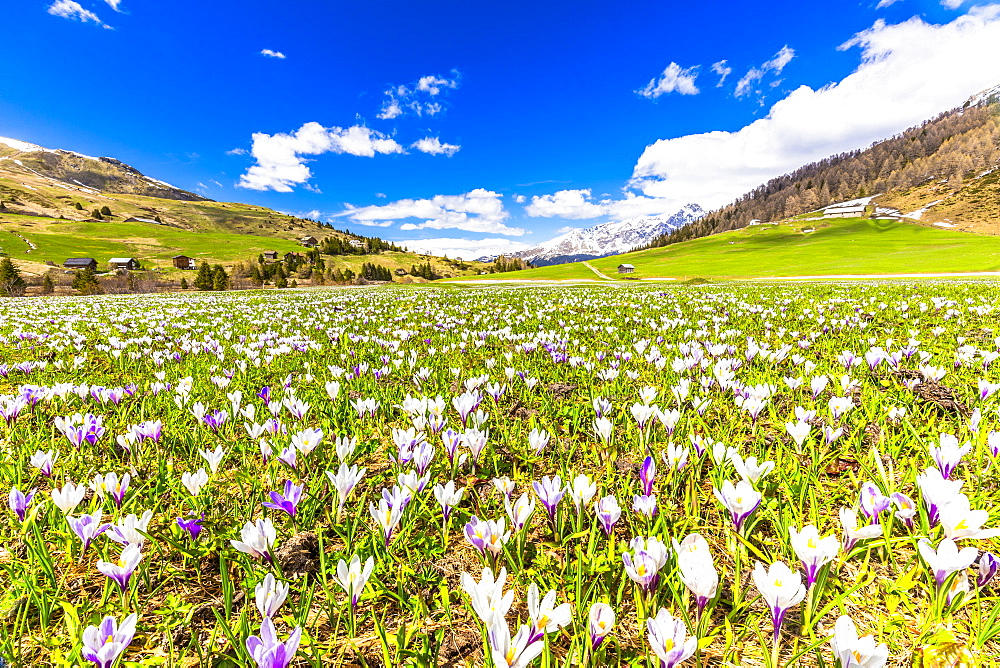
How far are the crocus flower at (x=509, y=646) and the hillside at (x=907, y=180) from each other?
6524 inches

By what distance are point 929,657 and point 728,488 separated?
2.46ft

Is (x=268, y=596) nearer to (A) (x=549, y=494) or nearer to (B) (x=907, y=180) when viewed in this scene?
(A) (x=549, y=494)

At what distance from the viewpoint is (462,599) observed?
5.49 feet

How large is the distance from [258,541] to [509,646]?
1.11 metres

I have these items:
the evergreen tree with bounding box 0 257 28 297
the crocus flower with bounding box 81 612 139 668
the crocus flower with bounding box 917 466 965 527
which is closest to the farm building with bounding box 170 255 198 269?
the evergreen tree with bounding box 0 257 28 297

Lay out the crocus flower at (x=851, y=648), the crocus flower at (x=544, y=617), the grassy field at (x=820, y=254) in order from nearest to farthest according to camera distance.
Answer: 1. the crocus flower at (x=851, y=648)
2. the crocus flower at (x=544, y=617)
3. the grassy field at (x=820, y=254)

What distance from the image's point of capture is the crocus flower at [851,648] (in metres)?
1.07

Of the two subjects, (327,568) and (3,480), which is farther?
(3,480)

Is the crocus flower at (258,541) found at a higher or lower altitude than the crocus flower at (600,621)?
higher

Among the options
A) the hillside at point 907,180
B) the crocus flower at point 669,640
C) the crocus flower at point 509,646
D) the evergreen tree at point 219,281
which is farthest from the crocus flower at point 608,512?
the hillside at point 907,180

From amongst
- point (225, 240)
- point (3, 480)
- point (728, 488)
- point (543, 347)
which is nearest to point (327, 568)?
point (728, 488)

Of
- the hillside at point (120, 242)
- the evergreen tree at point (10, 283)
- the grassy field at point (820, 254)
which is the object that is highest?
the hillside at point (120, 242)

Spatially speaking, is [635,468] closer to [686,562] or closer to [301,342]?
[686,562]

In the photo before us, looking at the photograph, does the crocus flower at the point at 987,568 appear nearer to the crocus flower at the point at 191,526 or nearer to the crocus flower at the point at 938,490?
the crocus flower at the point at 938,490
